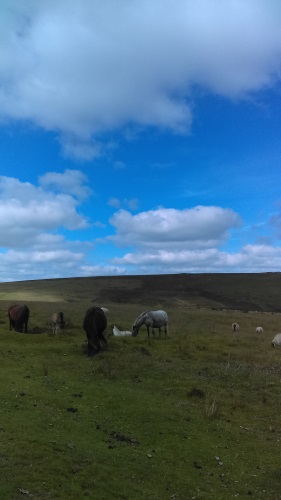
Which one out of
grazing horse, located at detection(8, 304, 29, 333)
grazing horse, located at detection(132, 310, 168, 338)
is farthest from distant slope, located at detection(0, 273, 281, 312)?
grazing horse, located at detection(8, 304, 29, 333)

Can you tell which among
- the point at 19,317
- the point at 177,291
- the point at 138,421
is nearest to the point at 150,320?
the point at 19,317

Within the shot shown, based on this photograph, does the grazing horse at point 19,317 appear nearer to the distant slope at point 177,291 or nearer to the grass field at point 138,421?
the grass field at point 138,421

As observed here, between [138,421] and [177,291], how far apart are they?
74387 millimetres

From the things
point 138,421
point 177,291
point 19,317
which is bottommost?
point 138,421

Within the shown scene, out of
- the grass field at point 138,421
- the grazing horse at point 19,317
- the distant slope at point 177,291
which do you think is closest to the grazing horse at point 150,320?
the grass field at point 138,421

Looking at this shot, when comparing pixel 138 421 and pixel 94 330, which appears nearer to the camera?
pixel 138 421

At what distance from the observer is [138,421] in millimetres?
11148

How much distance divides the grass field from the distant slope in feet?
137

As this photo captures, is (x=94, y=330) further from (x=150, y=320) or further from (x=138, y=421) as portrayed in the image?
(x=138, y=421)

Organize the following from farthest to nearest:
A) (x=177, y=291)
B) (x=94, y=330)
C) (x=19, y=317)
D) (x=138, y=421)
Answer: (x=177, y=291) → (x=19, y=317) → (x=94, y=330) → (x=138, y=421)

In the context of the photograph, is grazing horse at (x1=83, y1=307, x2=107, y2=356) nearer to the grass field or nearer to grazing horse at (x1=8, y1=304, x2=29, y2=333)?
the grass field

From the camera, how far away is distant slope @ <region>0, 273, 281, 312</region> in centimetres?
6975

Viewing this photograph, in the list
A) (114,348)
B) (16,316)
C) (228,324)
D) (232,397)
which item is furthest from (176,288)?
(232,397)

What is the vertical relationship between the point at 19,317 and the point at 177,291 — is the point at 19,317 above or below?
below
